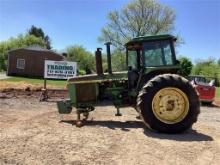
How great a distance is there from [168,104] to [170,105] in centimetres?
6

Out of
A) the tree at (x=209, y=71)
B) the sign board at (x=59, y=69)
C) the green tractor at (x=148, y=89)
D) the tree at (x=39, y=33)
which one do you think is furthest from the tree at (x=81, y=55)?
the green tractor at (x=148, y=89)

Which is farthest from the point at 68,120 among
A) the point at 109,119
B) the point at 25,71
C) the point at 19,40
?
the point at 19,40

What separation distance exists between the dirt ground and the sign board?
1048cm

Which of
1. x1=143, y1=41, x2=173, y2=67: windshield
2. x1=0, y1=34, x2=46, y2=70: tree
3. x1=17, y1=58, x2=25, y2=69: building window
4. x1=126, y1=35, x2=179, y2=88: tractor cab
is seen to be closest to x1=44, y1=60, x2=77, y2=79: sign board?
x1=126, y1=35, x2=179, y2=88: tractor cab

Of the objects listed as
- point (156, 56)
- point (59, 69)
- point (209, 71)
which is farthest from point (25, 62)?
point (156, 56)

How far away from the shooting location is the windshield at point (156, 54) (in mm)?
10633

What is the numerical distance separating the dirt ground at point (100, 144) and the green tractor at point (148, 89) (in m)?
0.48

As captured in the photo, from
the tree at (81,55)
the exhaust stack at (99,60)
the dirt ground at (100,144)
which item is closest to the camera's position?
the dirt ground at (100,144)

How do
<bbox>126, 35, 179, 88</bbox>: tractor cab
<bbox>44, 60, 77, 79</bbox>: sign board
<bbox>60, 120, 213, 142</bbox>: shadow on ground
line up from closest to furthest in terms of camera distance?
<bbox>60, 120, 213, 142</bbox>: shadow on ground, <bbox>126, 35, 179, 88</bbox>: tractor cab, <bbox>44, 60, 77, 79</bbox>: sign board

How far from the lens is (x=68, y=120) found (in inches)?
442

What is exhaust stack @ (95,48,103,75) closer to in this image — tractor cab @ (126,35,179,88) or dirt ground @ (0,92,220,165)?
tractor cab @ (126,35,179,88)

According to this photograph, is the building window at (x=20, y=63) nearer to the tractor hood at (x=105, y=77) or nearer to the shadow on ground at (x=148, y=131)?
the tractor hood at (x=105, y=77)

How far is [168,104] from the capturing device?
381 inches

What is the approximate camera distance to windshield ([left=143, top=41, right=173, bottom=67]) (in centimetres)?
1063
